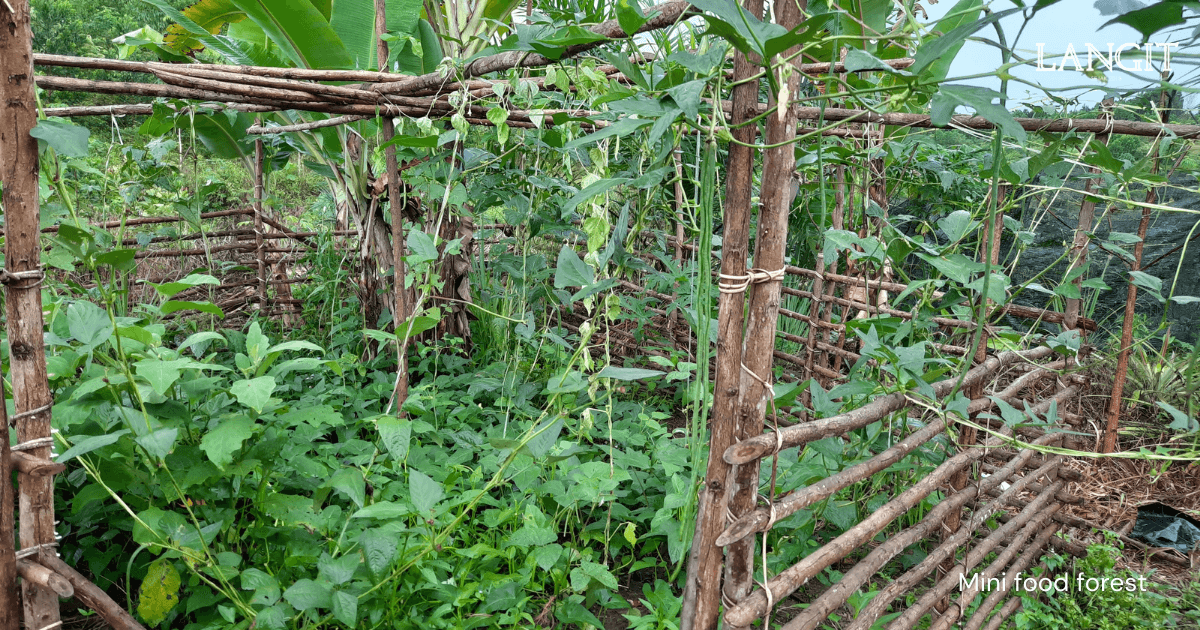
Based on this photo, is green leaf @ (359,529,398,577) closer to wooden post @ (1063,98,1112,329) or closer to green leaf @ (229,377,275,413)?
green leaf @ (229,377,275,413)

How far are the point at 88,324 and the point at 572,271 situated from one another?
2.97 ft

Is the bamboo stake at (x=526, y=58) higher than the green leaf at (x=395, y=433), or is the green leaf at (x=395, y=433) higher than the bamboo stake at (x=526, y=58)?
the bamboo stake at (x=526, y=58)

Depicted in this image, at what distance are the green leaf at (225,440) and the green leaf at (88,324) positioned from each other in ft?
0.85

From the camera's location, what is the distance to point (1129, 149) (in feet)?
12.3

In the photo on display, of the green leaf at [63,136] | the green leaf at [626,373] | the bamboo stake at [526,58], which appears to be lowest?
the green leaf at [626,373]

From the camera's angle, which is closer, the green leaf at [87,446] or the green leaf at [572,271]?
the green leaf at [87,446]

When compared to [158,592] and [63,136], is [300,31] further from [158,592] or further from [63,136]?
[158,592]

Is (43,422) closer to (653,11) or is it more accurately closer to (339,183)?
(653,11)

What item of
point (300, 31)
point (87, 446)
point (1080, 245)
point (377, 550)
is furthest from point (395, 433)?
point (1080, 245)

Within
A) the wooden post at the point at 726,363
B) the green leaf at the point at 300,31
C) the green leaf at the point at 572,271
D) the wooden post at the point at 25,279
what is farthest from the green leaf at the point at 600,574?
the green leaf at the point at 300,31

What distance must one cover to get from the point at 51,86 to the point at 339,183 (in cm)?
162

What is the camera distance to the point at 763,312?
1.02m

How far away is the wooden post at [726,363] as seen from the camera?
0.98 meters

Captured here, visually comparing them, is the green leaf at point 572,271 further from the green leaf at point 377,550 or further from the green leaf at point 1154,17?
the green leaf at point 1154,17
